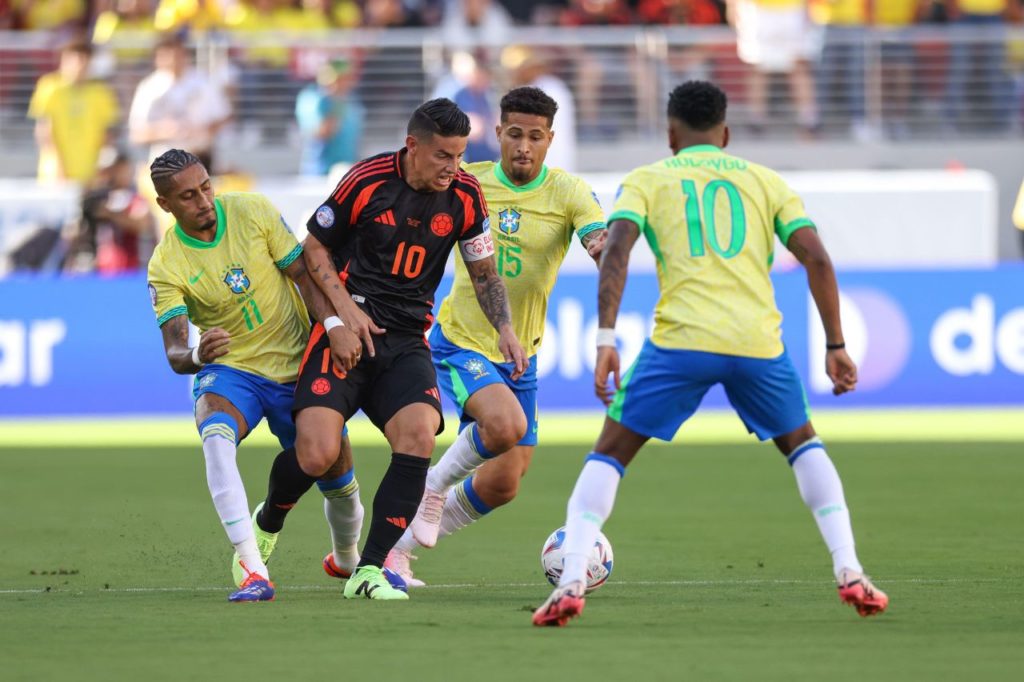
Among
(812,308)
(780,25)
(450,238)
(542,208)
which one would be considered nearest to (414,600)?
(450,238)

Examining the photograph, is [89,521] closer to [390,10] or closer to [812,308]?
[812,308]

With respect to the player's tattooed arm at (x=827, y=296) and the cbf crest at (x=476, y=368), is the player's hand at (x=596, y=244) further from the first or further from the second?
the player's tattooed arm at (x=827, y=296)

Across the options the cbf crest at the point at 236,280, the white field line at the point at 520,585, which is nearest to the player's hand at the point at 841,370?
the white field line at the point at 520,585

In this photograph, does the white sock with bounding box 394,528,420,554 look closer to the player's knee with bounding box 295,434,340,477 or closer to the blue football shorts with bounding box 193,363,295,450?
the blue football shorts with bounding box 193,363,295,450

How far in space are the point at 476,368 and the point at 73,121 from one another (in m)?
13.0

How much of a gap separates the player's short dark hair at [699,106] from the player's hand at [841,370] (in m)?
1.03

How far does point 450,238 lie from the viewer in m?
8.48

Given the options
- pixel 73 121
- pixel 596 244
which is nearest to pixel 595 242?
pixel 596 244

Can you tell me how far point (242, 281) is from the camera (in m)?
8.41

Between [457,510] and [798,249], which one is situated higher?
[798,249]

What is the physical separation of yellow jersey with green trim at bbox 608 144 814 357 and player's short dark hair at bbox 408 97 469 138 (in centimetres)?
110

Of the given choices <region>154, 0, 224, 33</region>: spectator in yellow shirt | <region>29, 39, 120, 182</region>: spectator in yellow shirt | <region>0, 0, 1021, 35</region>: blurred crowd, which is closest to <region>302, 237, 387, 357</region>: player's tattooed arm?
<region>29, 39, 120, 182</region>: spectator in yellow shirt

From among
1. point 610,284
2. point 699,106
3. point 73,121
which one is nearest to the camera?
point 610,284

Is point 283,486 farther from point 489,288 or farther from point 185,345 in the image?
point 489,288
